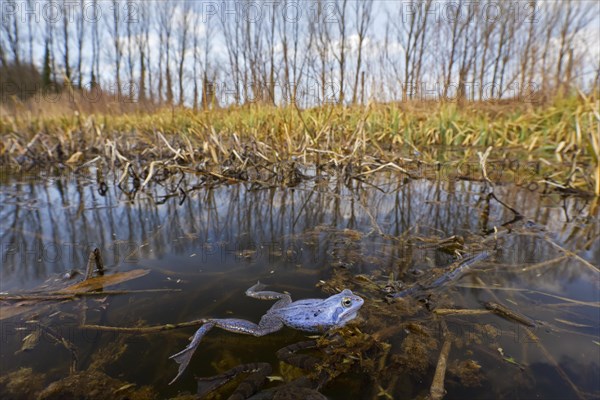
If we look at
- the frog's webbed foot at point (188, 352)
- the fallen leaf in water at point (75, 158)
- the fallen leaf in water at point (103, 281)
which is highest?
the fallen leaf in water at point (75, 158)

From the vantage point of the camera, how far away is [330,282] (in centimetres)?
161

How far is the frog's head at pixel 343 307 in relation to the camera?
126 cm

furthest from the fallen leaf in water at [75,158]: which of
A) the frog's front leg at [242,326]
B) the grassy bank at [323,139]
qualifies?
the frog's front leg at [242,326]

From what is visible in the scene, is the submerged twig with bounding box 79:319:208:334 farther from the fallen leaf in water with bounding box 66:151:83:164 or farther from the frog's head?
the fallen leaf in water with bounding box 66:151:83:164

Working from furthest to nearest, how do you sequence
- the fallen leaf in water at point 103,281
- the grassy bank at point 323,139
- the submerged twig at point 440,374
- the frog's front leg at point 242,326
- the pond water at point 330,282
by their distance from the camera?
1. the grassy bank at point 323,139
2. the fallen leaf in water at point 103,281
3. the frog's front leg at point 242,326
4. the pond water at point 330,282
5. the submerged twig at point 440,374

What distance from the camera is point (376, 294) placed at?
1.48 m

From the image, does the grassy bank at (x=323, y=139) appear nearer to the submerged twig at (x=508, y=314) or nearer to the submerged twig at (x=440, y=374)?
the submerged twig at (x=508, y=314)

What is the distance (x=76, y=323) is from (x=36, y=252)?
0.99 meters

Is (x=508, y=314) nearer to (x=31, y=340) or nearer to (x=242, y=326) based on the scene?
(x=242, y=326)

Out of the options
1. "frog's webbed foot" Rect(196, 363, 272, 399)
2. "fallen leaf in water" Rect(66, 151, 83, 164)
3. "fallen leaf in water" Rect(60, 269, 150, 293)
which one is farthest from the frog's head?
"fallen leaf in water" Rect(66, 151, 83, 164)

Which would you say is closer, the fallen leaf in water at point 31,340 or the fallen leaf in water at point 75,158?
the fallen leaf in water at point 31,340

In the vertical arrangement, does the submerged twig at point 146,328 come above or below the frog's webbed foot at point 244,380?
above

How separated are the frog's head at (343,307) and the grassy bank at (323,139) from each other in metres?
2.56

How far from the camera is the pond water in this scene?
1.07 meters
